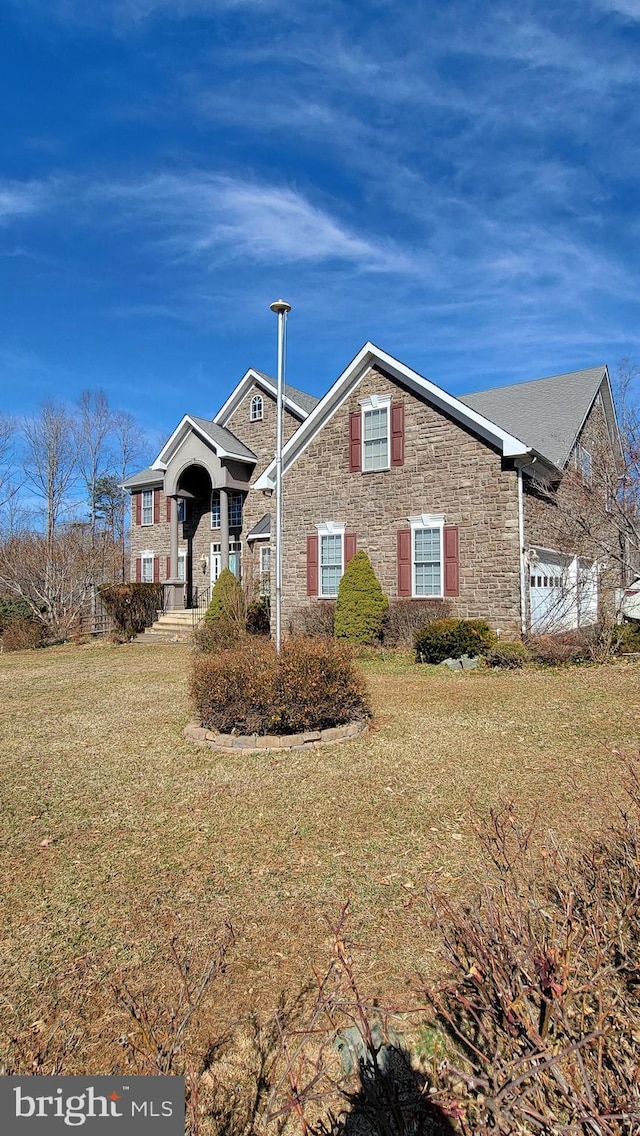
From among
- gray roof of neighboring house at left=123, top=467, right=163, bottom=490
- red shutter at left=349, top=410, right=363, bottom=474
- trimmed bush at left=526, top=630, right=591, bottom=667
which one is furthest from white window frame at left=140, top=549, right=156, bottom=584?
trimmed bush at left=526, top=630, right=591, bottom=667

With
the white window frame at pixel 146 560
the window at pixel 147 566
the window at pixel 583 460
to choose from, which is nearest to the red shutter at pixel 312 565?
the window at pixel 583 460

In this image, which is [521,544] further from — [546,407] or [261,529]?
[261,529]

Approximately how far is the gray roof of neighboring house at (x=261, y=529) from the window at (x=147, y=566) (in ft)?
23.2

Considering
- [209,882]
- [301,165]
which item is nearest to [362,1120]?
[209,882]

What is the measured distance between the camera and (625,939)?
8.09ft

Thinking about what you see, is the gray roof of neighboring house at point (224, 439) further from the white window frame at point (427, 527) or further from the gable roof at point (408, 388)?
the white window frame at point (427, 527)

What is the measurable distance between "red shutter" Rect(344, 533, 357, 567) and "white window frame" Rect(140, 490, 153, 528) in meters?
13.7

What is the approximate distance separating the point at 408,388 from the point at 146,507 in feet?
52.7

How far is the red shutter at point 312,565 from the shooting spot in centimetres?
1725

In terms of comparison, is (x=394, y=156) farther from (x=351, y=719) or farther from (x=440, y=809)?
(x=440, y=809)

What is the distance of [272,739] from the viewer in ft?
22.6

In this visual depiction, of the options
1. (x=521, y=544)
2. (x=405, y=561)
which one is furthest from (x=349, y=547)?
(x=521, y=544)

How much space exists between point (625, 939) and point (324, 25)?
11691 millimetres

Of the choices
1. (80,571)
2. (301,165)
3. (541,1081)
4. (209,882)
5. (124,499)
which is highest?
(301,165)
